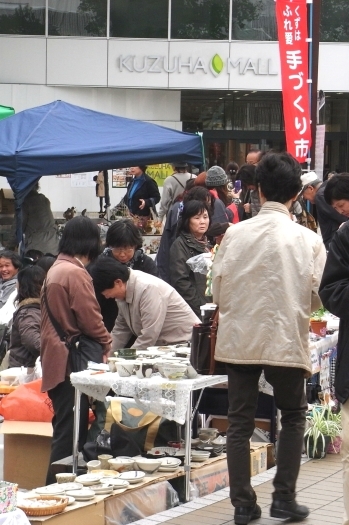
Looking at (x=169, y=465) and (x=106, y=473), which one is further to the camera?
(x=169, y=465)

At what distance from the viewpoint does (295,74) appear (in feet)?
33.5

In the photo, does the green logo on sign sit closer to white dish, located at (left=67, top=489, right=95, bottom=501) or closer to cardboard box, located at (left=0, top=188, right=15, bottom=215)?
cardboard box, located at (left=0, top=188, right=15, bottom=215)

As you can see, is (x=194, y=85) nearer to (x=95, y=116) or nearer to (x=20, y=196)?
(x=95, y=116)

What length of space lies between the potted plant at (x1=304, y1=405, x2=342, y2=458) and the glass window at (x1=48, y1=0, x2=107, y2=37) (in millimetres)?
17361

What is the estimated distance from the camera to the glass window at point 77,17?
22500 millimetres

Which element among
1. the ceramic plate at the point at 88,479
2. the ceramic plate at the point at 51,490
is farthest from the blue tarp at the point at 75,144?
the ceramic plate at the point at 51,490

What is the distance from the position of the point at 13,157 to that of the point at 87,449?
4613mm

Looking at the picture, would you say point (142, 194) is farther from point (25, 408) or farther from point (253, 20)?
point (253, 20)

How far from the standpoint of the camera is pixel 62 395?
19.6 ft

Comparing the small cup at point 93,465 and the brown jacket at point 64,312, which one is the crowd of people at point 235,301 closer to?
the brown jacket at point 64,312

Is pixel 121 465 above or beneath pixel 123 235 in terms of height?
beneath

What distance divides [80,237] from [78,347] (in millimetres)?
684

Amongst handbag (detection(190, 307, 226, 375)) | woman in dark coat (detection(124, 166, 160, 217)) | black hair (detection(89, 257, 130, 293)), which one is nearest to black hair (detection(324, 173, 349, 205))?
black hair (detection(89, 257, 130, 293))

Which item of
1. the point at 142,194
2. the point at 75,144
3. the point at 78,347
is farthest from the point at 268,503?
the point at 142,194
